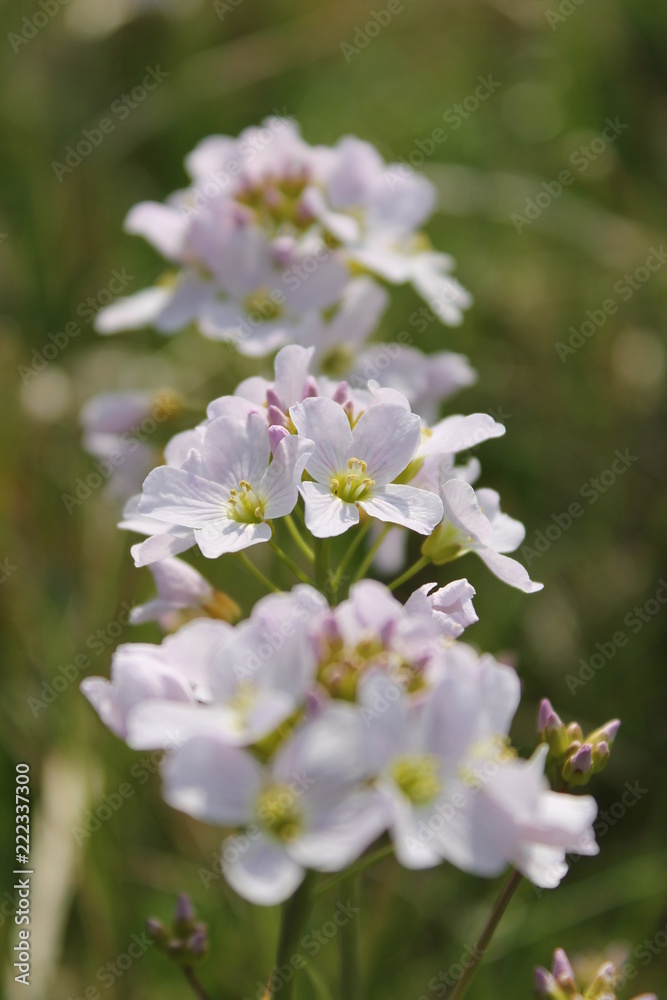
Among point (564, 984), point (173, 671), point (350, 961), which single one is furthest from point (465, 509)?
point (350, 961)

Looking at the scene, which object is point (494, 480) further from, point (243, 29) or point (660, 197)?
point (243, 29)

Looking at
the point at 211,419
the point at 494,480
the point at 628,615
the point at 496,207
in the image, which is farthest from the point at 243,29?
the point at 211,419

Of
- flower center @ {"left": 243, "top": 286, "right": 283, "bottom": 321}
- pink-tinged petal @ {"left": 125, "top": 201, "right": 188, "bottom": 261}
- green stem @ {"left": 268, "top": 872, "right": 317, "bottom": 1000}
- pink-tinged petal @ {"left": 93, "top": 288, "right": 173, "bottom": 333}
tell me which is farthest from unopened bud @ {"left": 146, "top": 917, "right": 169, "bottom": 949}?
pink-tinged petal @ {"left": 125, "top": 201, "right": 188, "bottom": 261}

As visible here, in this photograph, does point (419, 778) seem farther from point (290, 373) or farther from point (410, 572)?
point (290, 373)

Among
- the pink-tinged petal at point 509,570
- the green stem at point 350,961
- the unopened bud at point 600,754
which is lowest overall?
the green stem at point 350,961

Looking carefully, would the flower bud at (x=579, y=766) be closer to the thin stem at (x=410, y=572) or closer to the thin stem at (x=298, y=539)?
the thin stem at (x=410, y=572)

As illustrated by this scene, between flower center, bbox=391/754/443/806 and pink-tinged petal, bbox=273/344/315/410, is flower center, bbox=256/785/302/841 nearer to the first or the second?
flower center, bbox=391/754/443/806

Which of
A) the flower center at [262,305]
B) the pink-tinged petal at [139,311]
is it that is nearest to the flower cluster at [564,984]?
the flower center at [262,305]
